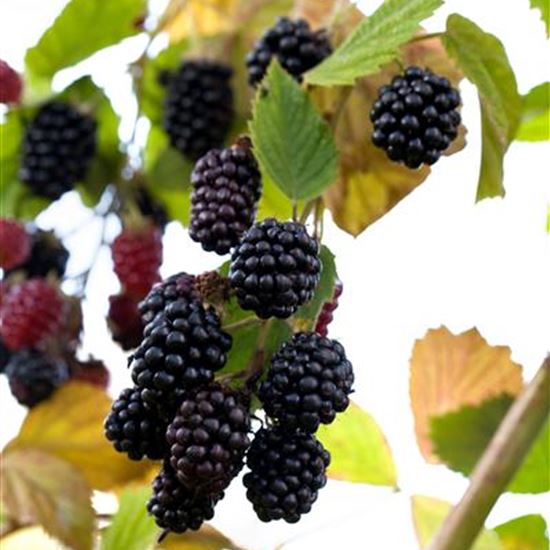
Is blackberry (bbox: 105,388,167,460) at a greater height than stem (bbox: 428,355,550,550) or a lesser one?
lesser

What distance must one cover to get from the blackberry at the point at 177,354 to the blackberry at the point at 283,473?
0.16 feet

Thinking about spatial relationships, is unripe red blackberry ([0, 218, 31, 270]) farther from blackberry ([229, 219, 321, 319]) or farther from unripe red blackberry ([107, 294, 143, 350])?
blackberry ([229, 219, 321, 319])

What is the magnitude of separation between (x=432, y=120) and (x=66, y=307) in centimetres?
53

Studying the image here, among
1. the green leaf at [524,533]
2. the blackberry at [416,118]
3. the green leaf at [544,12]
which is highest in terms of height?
the green leaf at [544,12]

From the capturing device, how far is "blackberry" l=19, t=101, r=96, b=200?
1.27 m

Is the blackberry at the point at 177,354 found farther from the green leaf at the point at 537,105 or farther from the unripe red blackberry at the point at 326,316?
the green leaf at the point at 537,105

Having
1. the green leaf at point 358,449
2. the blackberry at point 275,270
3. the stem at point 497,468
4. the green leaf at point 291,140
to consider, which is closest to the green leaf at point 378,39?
the green leaf at point 291,140

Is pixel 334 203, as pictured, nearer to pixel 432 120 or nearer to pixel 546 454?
pixel 432 120

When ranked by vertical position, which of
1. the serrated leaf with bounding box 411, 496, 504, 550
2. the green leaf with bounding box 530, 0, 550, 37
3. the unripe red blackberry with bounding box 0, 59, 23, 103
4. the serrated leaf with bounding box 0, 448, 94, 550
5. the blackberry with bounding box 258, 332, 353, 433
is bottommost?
the serrated leaf with bounding box 0, 448, 94, 550

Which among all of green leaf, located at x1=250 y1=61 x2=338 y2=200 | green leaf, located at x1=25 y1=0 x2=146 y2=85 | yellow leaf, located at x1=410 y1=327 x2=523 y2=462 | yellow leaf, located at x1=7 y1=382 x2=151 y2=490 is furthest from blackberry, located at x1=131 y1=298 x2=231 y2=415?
green leaf, located at x1=25 y1=0 x2=146 y2=85

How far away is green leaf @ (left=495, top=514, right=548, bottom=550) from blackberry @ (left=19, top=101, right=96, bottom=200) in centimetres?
54

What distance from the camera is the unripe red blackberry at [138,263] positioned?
45.9 inches

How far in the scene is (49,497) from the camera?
1.12 meters

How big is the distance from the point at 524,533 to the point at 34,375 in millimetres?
466
